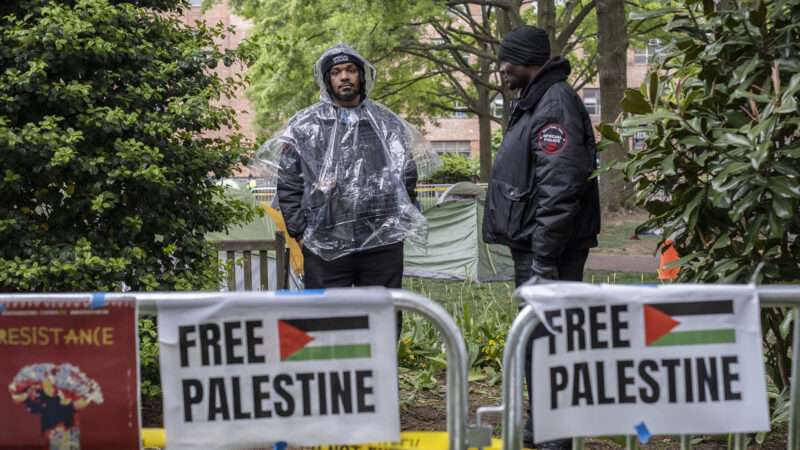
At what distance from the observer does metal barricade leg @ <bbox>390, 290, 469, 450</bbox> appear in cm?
279

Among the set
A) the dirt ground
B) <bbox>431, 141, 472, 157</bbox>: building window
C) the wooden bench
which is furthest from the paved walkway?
<bbox>431, 141, 472, 157</bbox>: building window

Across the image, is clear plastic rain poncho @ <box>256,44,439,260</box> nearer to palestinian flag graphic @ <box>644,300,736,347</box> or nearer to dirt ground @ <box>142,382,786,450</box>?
dirt ground @ <box>142,382,786,450</box>

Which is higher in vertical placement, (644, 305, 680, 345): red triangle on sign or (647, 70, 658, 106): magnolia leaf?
(647, 70, 658, 106): magnolia leaf

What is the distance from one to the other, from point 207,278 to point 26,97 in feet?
4.29

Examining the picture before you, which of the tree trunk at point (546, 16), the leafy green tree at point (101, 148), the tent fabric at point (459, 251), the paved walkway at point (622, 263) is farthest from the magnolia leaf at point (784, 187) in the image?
the tree trunk at point (546, 16)

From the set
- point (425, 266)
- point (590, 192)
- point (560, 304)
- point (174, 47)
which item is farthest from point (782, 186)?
point (425, 266)

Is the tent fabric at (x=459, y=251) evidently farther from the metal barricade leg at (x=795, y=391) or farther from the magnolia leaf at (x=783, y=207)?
the metal barricade leg at (x=795, y=391)

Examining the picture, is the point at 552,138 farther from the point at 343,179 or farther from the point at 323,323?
the point at 323,323

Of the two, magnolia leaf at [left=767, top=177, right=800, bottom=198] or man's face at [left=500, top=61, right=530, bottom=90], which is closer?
magnolia leaf at [left=767, top=177, right=800, bottom=198]

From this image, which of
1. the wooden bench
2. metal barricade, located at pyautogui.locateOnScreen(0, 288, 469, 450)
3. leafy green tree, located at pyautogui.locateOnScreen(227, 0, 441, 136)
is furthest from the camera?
leafy green tree, located at pyautogui.locateOnScreen(227, 0, 441, 136)

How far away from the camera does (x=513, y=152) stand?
4449 millimetres

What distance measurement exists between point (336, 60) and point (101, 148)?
1262 millimetres

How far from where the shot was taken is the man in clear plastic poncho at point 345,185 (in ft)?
16.2

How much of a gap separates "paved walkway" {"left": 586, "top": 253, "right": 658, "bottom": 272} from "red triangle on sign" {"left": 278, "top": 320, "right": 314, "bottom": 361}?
11597mm
